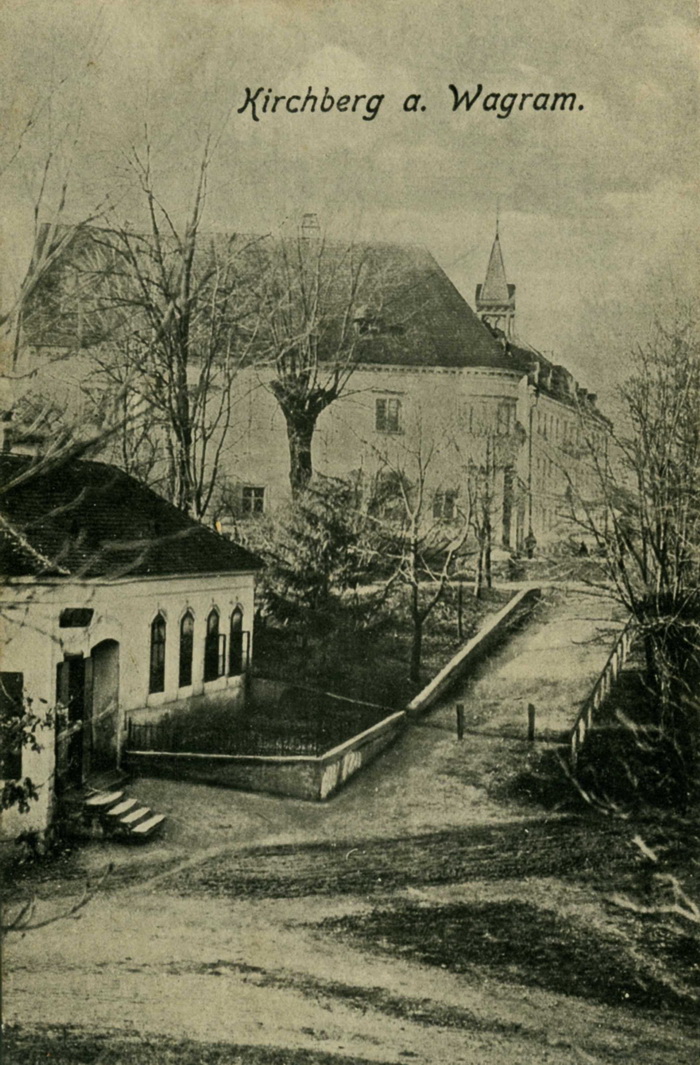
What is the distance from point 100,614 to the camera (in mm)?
3066

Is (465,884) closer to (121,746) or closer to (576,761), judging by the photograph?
(576,761)

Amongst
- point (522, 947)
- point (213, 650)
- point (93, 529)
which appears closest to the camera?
point (522, 947)

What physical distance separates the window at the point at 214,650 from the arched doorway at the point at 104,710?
1.02 feet

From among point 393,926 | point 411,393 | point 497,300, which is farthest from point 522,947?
point 497,300

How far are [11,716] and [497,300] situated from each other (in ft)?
6.89

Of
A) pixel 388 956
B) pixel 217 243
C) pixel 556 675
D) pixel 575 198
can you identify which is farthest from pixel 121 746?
pixel 575 198

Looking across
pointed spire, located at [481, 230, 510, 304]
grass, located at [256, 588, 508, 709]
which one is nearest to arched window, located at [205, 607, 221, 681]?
grass, located at [256, 588, 508, 709]

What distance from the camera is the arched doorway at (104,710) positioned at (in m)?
3.07

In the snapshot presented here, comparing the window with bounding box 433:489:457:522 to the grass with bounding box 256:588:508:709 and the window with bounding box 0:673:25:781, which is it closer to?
the grass with bounding box 256:588:508:709

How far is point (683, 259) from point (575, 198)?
0.41 meters

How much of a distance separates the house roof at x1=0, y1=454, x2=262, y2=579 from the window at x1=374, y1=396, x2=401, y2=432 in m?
0.63

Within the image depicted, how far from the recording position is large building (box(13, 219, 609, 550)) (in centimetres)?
314

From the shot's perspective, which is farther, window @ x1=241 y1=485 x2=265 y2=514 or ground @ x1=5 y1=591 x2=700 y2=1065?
window @ x1=241 y1=485 x2=265 y2=514

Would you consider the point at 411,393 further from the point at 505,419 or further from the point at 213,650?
the point at 213,650
